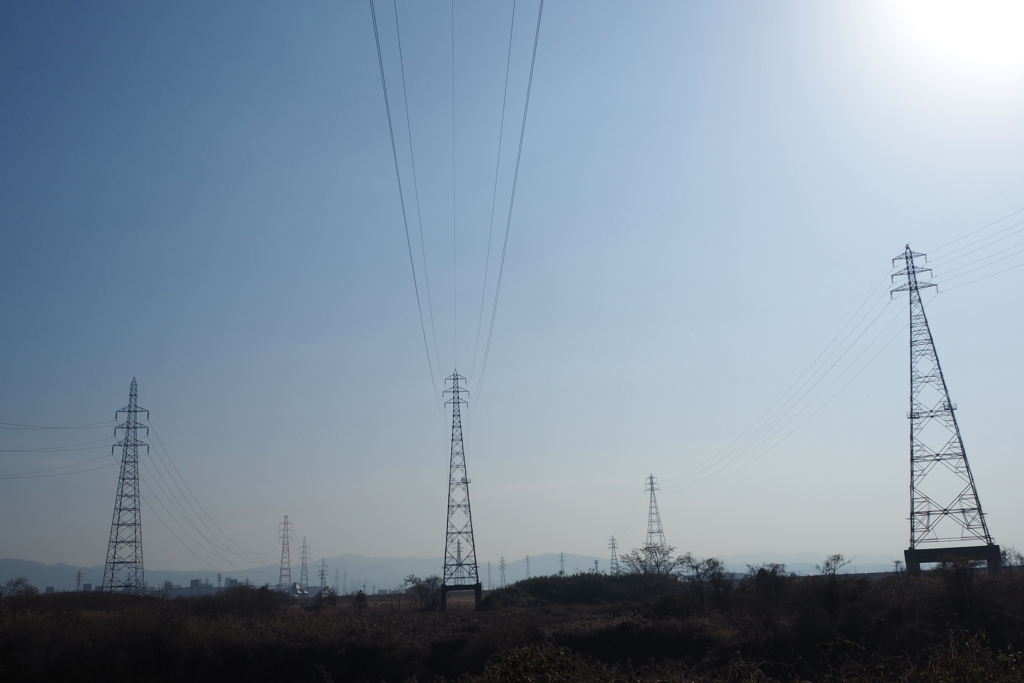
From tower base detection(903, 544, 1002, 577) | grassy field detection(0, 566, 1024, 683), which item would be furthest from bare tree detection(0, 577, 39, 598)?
tower base detection(903, 544, 1002, 577)

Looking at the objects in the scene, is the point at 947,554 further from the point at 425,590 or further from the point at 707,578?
the point at 425,590

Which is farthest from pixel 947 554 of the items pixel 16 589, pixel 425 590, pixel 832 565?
pixel 16 589

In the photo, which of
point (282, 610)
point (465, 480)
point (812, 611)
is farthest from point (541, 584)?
point (812, 611)

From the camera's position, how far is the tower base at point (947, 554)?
3600cm

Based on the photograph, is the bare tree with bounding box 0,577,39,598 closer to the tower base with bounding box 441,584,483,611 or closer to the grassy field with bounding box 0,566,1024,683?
the grassy field with bounding box 0,566,1024,683

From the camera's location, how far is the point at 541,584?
62625 millimetres

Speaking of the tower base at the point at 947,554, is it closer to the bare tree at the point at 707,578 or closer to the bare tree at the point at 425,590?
the bare tree at the point at 707,578

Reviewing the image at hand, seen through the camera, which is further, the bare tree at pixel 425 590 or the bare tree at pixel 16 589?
the bare tree at pixel 425 590

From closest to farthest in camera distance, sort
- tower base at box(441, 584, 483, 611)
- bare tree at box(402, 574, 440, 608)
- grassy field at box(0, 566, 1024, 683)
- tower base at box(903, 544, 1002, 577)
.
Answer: grassy field at box(0, 566, 1024, 683) < tower base at box(903, 544, 1002, 577) < tower base at box(441, 584, 483, 611) < bare tree at box(402, 574, 440, 608)

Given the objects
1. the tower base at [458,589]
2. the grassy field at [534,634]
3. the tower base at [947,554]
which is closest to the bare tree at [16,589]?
the grassy field at [534,634]

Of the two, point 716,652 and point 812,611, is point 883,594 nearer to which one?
point 812,611

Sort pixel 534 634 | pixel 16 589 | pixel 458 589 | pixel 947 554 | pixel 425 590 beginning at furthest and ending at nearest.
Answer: pixel 425 590, pixel 458 589, pixel 16 589, pixel 947 554, pixel 534 634

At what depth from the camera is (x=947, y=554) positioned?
35969 millimetres

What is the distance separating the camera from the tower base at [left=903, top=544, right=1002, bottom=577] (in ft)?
118
